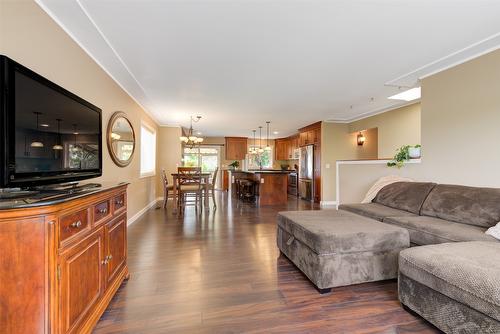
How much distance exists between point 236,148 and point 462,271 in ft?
29.5

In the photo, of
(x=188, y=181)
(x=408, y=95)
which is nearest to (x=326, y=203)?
(x=408, y=95)

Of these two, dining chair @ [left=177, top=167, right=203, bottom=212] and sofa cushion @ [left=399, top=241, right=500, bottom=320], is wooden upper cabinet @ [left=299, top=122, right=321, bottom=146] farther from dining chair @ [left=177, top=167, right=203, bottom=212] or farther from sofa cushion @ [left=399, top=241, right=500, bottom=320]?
sofa cushion @ [left=399, top=241, right=500, bottom=320]

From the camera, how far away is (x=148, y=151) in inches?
229

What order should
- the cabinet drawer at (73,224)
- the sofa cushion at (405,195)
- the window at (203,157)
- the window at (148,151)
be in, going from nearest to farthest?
the cabinet drawer at (73,224), the sofa cushion at (405,195), the window at (148,151), the window at (203,157)

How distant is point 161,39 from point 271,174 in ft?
14.7

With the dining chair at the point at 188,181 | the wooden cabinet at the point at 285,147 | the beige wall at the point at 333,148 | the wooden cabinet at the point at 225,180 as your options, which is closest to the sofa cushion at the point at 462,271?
the dining chair at the point at 188,181

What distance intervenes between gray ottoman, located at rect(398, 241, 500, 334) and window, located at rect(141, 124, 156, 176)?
5.05m

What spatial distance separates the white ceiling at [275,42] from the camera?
1.93 m

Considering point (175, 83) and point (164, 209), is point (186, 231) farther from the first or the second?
point (175, 83)

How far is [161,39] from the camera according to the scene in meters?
2.38

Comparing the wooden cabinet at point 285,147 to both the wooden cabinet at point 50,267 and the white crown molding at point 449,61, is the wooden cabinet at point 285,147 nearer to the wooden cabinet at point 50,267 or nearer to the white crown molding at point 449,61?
the white crown molding at point 449,61

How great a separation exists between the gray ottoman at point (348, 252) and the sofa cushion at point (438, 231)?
240mm

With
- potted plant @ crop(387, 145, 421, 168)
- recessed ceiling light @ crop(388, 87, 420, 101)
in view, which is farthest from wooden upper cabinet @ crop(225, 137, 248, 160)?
potted plant @ crop(387, 145, 421, 168)

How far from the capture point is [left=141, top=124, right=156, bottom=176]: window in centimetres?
539
